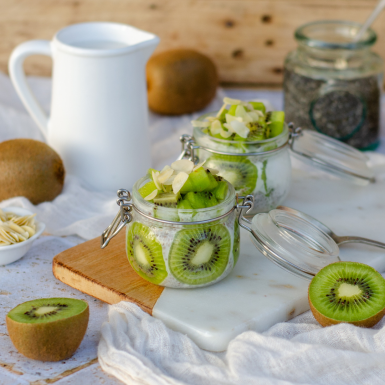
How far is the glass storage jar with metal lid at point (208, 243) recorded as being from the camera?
2.13 ft

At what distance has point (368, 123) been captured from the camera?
44.5 inches

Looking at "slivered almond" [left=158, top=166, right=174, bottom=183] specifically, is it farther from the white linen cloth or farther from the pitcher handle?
the pitcher handle

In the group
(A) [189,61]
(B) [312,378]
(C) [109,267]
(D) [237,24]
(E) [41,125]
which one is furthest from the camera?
(D) [237,24]

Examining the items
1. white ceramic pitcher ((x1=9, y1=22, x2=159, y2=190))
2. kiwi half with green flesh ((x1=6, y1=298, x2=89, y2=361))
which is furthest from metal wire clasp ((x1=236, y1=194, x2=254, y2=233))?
white ceramic pitcher ((x1=9, y1=22, x2=159, y2=190))

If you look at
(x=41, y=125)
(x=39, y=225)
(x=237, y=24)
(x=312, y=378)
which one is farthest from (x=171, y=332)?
(x=237, y=24)

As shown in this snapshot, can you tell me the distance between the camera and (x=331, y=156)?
3.07ft

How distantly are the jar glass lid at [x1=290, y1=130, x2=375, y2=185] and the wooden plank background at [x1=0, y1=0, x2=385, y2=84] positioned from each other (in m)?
0.58

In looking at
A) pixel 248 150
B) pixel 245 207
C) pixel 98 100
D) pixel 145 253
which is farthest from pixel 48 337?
pixel 98 100

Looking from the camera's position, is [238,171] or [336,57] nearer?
[238,171]

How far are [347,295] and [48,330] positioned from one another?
1.07 feet

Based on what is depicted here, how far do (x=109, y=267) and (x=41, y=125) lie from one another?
413mm

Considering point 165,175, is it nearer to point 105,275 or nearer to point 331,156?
point 105,275

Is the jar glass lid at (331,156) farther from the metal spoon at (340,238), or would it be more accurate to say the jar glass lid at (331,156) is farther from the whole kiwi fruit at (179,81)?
the whole kiwi fruit at (179,81)

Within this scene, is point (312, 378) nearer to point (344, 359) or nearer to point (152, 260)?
point (344, 359)
